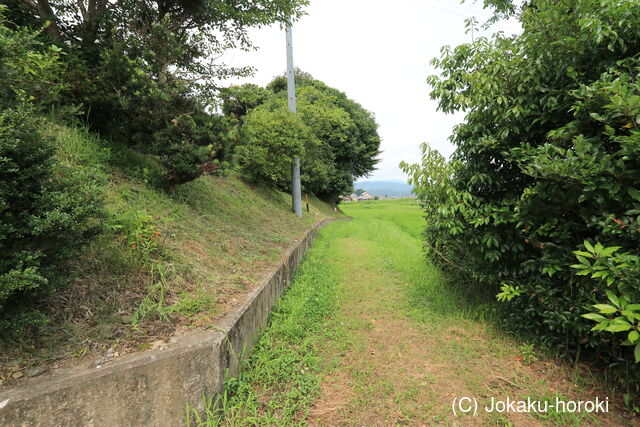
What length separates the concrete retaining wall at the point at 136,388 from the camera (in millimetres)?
1522

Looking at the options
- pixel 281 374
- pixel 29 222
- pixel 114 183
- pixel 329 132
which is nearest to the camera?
pixel 29 222

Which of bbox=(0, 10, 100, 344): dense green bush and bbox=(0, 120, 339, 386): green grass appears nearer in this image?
bbox=(0, 10, 100, 344): dense green bush

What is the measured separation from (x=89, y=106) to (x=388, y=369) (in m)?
5.50

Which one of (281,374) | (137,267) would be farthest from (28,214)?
(281,374)

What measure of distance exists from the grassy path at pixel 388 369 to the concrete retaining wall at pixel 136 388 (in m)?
0.29

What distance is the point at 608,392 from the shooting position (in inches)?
87.1

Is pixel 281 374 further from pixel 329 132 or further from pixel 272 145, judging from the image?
pixel 329 132

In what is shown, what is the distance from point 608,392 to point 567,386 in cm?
27

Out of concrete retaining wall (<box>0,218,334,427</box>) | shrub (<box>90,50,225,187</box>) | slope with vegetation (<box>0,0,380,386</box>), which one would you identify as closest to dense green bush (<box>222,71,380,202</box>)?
slope with vegetation (<box>0,0,380,386</box>)

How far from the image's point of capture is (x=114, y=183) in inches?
148

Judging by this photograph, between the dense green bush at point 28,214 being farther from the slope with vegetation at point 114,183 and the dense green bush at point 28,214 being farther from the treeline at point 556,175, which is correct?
the treeline at point 556,175

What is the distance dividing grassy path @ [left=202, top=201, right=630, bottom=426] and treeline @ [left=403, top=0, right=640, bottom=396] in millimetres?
432

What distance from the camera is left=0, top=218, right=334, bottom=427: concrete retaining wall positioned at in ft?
4.99

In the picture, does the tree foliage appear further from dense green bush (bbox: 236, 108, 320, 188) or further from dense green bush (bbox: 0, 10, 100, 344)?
dense green bush (bbox: 236, 108, 320, 188)
